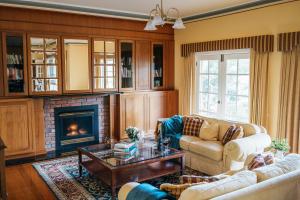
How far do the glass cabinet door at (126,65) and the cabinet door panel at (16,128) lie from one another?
6.67 feet

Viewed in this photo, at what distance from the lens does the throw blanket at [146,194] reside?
7.12 feet

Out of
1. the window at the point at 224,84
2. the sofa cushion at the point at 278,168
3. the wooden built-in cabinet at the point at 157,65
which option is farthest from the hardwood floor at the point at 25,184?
the window at the point at 224,84

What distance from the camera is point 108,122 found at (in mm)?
6309

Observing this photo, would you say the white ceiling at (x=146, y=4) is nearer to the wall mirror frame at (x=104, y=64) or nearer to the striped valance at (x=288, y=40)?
the wall mirror frame at (x=104, y=64)

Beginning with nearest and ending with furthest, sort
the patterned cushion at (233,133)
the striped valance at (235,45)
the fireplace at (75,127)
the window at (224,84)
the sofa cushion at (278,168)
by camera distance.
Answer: the sofa cushion at (278,168)
the patterned cushion at (233,133)
the striped valance at (235,45)
the window at (224,84)
the fireplace at (75,127)

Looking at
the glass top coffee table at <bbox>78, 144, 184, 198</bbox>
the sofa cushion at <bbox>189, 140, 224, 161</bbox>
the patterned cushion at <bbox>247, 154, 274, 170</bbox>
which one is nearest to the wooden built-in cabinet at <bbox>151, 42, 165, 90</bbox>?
the sofa cushion at <bbox>189, 140, 224, 161</bbox>

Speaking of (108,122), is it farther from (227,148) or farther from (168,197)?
(168,197)

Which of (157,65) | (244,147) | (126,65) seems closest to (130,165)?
(244,147)

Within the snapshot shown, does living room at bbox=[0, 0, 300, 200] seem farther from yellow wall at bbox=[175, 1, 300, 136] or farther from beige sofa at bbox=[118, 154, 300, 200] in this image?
beige sofa at bbox=[118, 154, 300, 200]

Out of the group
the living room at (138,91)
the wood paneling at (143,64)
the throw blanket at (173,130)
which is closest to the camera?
the living room at (138,91)

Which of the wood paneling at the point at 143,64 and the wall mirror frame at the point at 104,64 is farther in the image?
the wood paneling at the point at 143,64

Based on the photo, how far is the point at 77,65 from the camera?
5.70 meters

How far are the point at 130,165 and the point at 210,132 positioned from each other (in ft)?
5.67

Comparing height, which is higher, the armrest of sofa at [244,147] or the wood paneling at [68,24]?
the wood paneling at [68,24]
